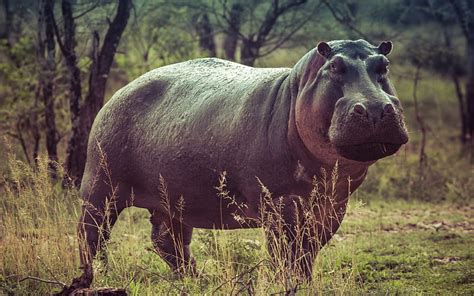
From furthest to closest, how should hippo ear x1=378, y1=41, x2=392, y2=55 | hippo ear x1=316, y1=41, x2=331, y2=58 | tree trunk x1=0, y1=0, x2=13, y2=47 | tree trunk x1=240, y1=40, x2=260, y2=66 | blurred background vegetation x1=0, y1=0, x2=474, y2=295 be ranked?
tree trunk x1=0, y1=0, x2=13, y2=47, tree trunk x1=240, y1=40, x2=260, y2=66, blurred background vegetation x1=0, y1=0, x2=474, y2=295, hippo ear x1=378, y1=41, x2=392, y2=55, hippo ear x1=316, y1=41, x2=331, y2=58

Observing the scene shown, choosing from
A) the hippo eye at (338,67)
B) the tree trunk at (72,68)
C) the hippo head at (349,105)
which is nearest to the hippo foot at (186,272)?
the hippo head at (349,105)

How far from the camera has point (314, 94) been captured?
4469mm

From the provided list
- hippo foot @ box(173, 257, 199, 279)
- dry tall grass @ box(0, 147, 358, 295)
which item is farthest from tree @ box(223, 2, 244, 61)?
hippo foot @ box(173, 257, 199, 279)

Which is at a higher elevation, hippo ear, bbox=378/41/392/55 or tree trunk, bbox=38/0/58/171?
hippo ear, bbox=378/41/392/55

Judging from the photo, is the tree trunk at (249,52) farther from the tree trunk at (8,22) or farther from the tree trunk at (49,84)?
the tree trunk at (8,22)

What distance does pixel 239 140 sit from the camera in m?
4.93

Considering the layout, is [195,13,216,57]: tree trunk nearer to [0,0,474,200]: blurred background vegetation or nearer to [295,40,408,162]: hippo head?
Result: [0,0,474,200]: blurred background vegetation

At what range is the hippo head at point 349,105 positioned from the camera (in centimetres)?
407

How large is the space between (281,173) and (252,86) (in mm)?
701

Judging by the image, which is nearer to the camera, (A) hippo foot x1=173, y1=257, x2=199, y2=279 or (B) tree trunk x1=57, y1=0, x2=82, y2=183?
(A) hippo foot x1=173, y1=257, x2=199, y2=279

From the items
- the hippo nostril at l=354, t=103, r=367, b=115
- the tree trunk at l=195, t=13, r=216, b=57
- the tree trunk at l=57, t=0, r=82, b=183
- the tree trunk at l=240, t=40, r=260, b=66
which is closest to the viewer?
the hippo nostril at l=354, t=103, r=367, b=115

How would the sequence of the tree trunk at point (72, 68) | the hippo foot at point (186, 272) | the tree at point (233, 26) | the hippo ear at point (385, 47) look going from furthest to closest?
1. the tree at point (233, 26)
2. the tree trunk at point (72, 68)
3. the hippo foot at point (186, 272)
4. the hippo ear at point (385, 47)

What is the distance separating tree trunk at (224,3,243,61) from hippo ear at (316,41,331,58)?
6.86 m

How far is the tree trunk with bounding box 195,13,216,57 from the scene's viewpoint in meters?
12.0
